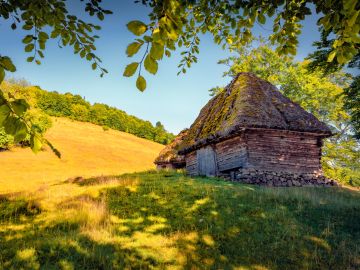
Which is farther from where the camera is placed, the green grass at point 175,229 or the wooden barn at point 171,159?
the wooden barn at point 171,159

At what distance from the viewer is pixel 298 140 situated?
16344 millimetres

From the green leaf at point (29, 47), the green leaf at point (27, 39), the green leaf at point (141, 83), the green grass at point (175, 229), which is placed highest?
the green leaf at point (27, 39)

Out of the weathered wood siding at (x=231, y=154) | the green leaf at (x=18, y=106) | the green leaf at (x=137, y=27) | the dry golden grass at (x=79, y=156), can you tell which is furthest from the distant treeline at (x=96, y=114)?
the green leaf at (x=137, y=27)

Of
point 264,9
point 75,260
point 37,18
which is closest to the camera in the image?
point 37,18

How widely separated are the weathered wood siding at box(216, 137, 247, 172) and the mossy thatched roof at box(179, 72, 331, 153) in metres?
0.62

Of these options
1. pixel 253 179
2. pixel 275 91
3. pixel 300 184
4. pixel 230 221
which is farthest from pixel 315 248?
pixel 275 91

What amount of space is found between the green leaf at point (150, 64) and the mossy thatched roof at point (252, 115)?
13326 millimetres

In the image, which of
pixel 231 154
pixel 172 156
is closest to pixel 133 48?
pixel 231 154

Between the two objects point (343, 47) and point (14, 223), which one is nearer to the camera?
point (343, 47)

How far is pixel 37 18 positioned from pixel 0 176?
2564 centimetres

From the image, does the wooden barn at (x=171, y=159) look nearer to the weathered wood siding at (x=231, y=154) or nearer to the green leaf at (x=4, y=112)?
the weathered wood siding at (x=231, y=154)

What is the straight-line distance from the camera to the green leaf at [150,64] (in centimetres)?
151

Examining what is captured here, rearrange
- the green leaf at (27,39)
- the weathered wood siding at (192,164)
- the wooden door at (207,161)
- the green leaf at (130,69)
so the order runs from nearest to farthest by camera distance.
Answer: the green leaf at (130,69)
the green leaf at (27,39)
the wooden door at (207,161)
the weathered wood siding at (192,164)

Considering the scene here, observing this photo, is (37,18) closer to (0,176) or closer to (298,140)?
(298,140)
